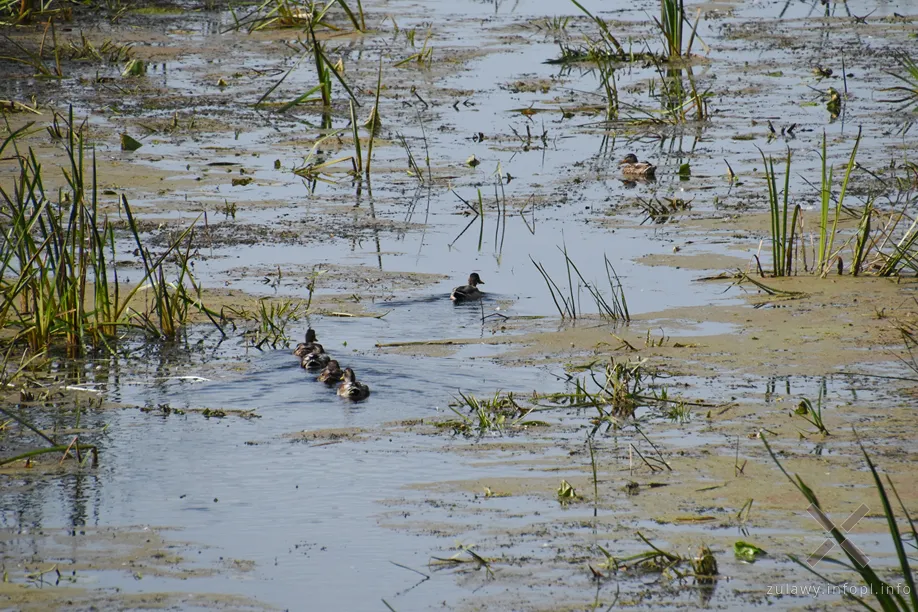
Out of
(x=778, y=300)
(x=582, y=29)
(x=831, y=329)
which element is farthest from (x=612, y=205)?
(x=582, y=29)

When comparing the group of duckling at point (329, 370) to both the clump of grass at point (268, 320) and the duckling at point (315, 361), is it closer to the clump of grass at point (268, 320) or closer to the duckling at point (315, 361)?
the duckling at point (315, 361)

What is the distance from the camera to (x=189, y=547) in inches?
176

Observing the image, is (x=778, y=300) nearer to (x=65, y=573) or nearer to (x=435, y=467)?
(x=435, y=467)

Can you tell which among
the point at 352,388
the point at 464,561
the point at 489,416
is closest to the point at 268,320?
the point at 352,388

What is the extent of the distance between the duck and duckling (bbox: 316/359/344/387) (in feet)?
0.26

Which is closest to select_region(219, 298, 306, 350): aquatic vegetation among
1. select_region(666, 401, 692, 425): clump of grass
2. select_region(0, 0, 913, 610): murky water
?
select_region(0, 0, 913, 610): murky water

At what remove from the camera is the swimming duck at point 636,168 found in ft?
34.1

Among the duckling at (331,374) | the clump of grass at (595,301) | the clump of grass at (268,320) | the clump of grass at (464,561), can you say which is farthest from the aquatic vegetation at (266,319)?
the clump of grass at (464,561)

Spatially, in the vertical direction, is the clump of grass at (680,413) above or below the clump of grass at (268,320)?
above

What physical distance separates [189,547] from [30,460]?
47.0 inches

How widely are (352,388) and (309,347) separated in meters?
0.60

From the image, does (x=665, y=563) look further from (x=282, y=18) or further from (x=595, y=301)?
(x=282, y=18)

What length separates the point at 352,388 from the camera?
606cm

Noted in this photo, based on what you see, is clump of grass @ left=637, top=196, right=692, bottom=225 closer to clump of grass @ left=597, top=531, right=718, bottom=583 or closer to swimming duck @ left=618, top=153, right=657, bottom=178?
swimming duck @ left=618, top=153, right=657, bottom=178
